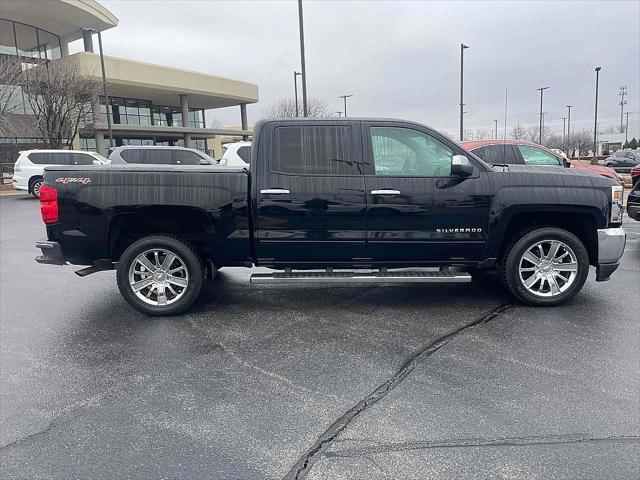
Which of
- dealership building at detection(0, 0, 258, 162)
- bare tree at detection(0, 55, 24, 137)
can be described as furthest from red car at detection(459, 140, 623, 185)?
dealership building at detection(0, 0, 258, 162)

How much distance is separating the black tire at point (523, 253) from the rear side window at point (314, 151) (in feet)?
6.29

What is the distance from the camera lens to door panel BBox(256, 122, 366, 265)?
4.93 meters

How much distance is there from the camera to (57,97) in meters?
27.1

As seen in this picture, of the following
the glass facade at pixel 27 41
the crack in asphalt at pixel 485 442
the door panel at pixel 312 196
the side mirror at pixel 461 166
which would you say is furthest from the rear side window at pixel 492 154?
the glass facade at pixel 27 41

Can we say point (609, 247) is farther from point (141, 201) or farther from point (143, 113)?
point (143, 113)

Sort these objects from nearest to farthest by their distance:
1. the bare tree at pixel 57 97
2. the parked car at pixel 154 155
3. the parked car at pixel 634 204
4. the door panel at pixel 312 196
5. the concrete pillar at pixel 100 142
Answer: the door panel at pixel 312 196 → the parked car at pixel 634 204 → the parked car at pixel 154 155 → the bare tree at pixel 57 97 → the concrete pillar at pixel 100 142

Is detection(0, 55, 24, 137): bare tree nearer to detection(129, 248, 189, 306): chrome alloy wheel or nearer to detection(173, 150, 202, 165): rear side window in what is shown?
detection(173, 150, 202, 165): rear side window

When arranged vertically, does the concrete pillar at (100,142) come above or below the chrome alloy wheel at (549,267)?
above

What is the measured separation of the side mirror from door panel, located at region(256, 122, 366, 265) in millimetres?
943

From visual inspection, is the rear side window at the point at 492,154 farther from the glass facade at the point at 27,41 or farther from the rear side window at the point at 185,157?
the glass facade at the point at 27,41

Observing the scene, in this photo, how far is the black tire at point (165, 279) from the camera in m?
5.00

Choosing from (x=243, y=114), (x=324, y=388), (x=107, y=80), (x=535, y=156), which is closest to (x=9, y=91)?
(x=107, y=80)

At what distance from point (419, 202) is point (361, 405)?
240cm

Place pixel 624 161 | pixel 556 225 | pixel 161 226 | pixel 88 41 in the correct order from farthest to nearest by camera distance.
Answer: pixel 88 41
pixel 624 161
pixel 556 225
pixel 161 226
